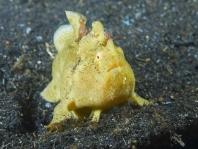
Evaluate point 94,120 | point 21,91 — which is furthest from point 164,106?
point 21,91

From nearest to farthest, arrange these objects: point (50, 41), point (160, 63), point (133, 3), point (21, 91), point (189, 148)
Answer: point (189, 148) < point (21, 91) < point (160, 63) < point (50, 41) < point (133, 3)

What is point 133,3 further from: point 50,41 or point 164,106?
point 164,106

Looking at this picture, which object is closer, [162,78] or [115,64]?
[115,64]

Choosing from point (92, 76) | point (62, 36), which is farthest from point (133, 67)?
point (92, 76)

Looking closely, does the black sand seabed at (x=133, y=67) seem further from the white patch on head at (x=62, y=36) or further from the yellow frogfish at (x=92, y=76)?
the white patch on head at (x=62, y=36)

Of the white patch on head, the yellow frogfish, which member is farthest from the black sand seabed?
the white patch on head

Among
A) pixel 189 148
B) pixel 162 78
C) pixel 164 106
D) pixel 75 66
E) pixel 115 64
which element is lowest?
pixel 189 148
